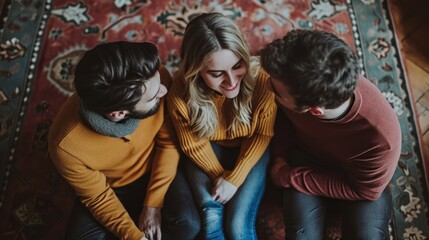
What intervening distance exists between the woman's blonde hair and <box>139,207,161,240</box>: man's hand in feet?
0.88

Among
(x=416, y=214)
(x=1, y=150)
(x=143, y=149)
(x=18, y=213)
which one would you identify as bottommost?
(x=416, y=214)

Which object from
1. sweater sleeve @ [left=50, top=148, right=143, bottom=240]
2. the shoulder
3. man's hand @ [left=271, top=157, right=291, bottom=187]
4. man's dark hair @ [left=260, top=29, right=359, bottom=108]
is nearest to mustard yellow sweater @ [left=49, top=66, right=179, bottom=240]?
sweater sleeve @ [left=50, top=148, right=143, bottom=240]

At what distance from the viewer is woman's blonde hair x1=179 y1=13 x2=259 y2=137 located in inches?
40.9

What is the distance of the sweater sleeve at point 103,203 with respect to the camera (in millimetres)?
1186

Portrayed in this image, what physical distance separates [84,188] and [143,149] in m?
0.19

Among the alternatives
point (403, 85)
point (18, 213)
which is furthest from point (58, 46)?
point (403, 85)

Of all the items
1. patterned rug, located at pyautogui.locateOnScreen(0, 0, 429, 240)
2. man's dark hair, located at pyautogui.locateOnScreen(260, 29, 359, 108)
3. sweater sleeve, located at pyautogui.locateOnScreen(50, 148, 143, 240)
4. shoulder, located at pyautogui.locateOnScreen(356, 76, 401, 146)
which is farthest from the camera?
patterned rug, located at pyautogui.locateOnScreen(0, 0, 429, 240)

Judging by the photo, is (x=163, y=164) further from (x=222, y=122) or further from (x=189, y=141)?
(x=222, y=122)

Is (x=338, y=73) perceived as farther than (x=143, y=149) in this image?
No

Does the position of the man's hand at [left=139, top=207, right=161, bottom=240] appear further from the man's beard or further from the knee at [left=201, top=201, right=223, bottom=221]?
the man's beard

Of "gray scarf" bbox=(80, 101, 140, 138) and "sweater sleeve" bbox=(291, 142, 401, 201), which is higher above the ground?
"gray scarf" bbox=(80, 101, 140, 138)

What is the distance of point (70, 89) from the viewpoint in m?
1.64

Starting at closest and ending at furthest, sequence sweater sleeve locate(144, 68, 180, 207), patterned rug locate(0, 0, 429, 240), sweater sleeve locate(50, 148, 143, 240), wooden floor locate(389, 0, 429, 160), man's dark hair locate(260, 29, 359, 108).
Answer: man's dark hair locate(260, 29, 359, 108)
sweater sleeve locate(50, 148, 143, 240)
sweater sleeve locate(144, 68, 180, 207)
patterned rug locate(0, 0, 429, 240)
wooden floor locate(389, 0, 429, 160)

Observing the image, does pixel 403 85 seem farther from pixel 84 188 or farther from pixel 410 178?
pixel 84 188
